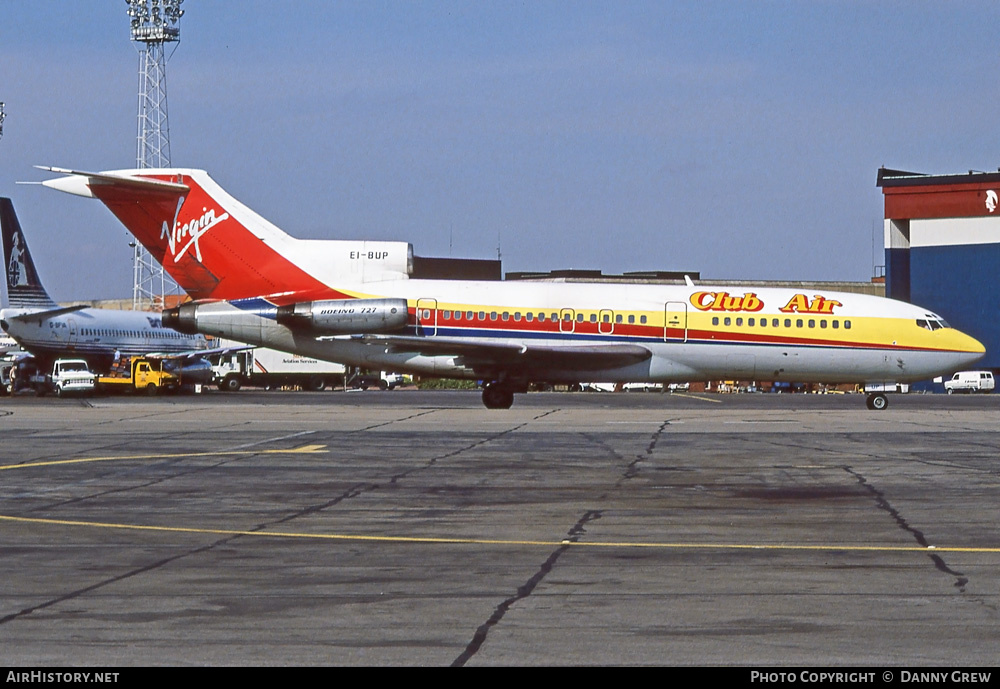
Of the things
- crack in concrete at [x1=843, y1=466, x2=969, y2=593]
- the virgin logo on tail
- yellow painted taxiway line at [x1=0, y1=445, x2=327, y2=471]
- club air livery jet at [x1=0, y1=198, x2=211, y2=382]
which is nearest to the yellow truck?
club air livery jet at [x1=0, y1=198, x2=211, y2=382]

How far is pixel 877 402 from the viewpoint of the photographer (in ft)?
133

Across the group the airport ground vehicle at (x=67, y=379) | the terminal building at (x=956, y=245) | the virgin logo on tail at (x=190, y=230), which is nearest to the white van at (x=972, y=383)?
the terminal building at (x=956, y=245)

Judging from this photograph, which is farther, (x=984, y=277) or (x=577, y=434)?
(x=984, y=277)

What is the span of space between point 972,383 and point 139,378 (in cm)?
5350

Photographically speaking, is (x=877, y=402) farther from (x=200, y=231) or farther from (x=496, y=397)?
(x=200, y=231)

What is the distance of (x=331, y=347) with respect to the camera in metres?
40.2

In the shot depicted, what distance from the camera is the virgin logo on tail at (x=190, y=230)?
4056 cm

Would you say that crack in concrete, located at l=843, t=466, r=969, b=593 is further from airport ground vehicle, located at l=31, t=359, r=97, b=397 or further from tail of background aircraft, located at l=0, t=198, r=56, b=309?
tail of background aircraft, located at l=0, t=198, r=56, b=309

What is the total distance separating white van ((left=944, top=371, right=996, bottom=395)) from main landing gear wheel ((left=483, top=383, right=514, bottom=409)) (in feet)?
168

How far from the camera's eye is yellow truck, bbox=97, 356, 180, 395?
6544 cm

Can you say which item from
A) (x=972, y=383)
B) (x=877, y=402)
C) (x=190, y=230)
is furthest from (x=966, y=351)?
(x=972, y=383)

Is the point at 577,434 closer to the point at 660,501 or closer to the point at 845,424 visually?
the point at 845,424

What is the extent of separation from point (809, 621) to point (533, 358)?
30446 mm
